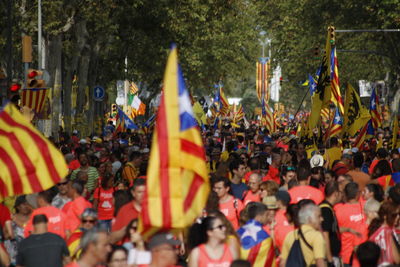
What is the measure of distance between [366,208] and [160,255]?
11.4ft

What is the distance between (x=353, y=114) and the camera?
80.3ft

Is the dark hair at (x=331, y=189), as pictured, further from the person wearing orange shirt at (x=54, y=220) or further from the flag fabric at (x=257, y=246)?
the person wearing orange shirt at (x=54, y=220)

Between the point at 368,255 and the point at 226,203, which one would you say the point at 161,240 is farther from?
the point at 226,203

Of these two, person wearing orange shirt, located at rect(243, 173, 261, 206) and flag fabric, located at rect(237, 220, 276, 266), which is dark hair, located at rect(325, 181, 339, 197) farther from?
flag fabric, located at rect(237, 220, 276, 266)

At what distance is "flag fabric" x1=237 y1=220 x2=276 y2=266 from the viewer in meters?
9.91

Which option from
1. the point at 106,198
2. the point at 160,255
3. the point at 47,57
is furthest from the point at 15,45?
the point at 160,255

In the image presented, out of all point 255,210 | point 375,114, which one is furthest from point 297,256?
point 375,114

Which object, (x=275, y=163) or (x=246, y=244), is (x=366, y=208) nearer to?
(x=246, y=244)

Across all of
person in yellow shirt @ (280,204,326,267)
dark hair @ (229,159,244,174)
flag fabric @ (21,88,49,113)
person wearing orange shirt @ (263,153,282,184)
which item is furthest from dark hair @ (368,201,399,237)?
flag fabric @ (21,88,49,113)

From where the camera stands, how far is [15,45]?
1588 inches

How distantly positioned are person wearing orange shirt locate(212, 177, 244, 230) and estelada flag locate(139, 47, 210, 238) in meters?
3.38

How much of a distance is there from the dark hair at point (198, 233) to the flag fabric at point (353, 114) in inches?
598

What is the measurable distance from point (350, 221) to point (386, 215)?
1475 mm

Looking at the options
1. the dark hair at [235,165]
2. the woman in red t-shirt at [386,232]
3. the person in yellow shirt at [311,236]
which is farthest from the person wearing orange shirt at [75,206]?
the woman in red t-shirt at [386,232]
